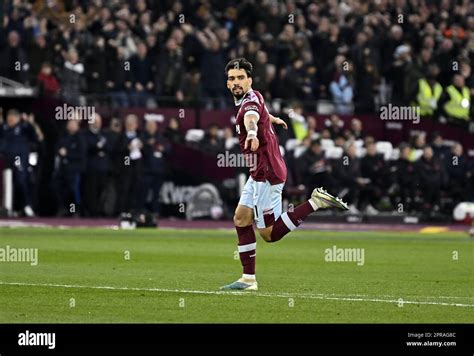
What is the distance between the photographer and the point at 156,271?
1900cm

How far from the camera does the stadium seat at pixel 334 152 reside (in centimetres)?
3344

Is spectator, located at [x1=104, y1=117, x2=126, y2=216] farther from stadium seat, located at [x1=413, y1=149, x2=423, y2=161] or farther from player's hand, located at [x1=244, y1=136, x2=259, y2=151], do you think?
player's hand, located at [x1=244, y1=136, x2=259, y2=151]

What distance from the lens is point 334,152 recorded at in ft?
110

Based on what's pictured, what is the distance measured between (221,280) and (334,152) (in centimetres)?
1633

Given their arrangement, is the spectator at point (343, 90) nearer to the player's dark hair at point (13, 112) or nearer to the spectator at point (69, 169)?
the spectator at point (69, 169)

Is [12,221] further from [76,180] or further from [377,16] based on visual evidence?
[377,16]

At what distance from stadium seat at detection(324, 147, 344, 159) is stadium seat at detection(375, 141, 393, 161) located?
112 cm

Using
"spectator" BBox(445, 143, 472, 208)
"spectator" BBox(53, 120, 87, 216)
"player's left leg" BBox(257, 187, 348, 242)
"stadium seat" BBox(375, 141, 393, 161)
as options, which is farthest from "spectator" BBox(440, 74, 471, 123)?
"player's left leg" BBox(257, 187, 348, 242)

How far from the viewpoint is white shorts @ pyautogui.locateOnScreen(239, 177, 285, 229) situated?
16141 mm

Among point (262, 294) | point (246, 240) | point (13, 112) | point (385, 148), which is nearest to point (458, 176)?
point (385, 148)
